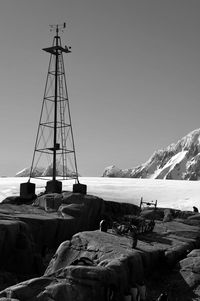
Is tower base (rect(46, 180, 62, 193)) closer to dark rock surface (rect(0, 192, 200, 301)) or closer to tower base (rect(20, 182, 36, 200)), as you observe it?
tower base (rect(20, 182, 36, 200))

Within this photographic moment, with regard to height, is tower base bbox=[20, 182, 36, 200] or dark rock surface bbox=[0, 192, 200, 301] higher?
tower base bbox=[20, 182, 36, 200]

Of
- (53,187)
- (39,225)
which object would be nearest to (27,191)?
(53,187)

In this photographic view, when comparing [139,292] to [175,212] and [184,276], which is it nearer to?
[184,276]

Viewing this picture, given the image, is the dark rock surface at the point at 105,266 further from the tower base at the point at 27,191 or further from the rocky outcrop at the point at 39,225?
the tower base at the point at 27,191

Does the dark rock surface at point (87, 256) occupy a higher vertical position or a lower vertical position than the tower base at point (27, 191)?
lower

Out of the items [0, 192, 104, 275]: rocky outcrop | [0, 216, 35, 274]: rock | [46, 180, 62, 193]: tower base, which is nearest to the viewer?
[0, 216, 35, 274]: rock

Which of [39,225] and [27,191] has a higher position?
[27,191]

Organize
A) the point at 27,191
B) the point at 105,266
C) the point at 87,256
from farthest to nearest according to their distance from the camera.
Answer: the point at 27,191 < the point at 87,256 < the point at 105,266

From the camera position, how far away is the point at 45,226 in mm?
28828

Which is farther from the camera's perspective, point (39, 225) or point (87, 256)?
point (39, 225)

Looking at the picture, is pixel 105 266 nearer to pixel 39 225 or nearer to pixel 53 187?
pixel 39 225

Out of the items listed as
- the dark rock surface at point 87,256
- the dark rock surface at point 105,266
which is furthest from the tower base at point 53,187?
the dark rock surface at point 105,266

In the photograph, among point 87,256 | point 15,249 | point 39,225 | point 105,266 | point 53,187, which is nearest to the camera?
point 105,266

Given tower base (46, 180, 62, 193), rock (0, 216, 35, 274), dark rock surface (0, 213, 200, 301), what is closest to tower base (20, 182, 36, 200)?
tower base (46, 180, 62, 193)
